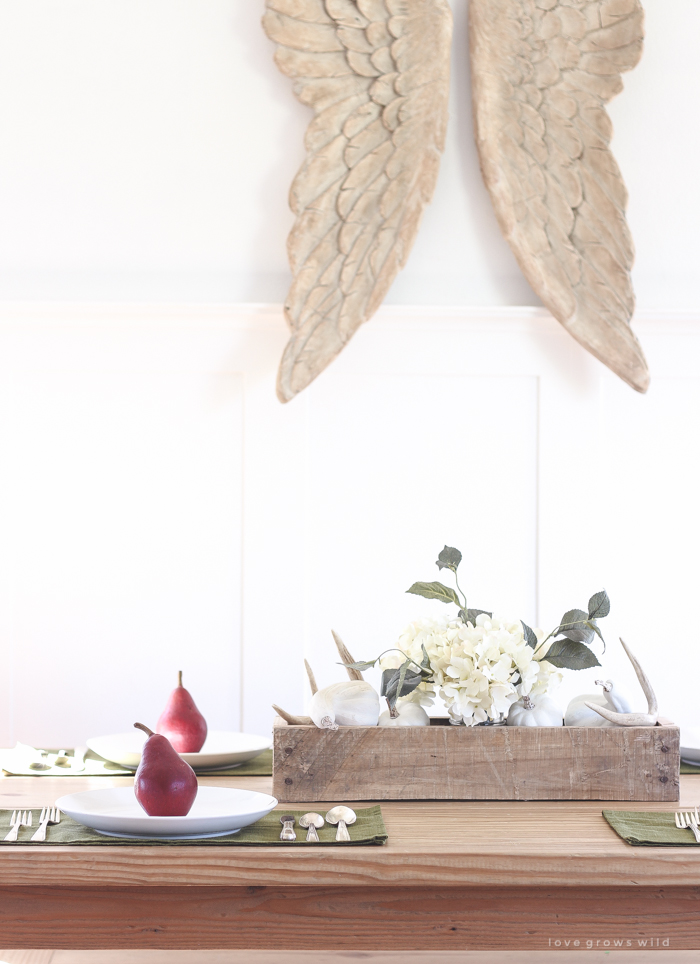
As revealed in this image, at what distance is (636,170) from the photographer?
6.82 ft

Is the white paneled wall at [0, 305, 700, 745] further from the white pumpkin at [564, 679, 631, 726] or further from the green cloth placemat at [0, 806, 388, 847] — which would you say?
the green cloth placemat at [0, 806, 388, 847]

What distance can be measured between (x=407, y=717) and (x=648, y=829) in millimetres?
340

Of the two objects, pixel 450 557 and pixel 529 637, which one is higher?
pixel 450 557

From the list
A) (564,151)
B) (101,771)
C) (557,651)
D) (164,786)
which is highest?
(564,151)

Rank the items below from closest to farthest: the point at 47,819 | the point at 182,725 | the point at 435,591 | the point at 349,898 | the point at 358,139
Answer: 1. the point at 349,898
2. the point at 47,819
3. the point at 435,591
4. the point at 182,725
5. the point at 358,139

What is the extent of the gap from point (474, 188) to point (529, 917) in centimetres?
158

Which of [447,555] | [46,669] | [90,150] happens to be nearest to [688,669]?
[447,555]

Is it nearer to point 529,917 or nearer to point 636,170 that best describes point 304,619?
point 529,917

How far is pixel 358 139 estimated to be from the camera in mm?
1989

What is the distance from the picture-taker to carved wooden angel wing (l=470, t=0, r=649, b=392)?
1981 millimetres

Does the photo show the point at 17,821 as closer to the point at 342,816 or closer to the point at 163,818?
the point at 163,818

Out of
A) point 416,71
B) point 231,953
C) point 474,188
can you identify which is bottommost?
point 231,953

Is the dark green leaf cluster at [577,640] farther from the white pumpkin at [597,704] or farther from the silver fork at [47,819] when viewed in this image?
the silver fork at [47,819]

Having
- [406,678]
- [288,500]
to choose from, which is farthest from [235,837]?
[288,500]
